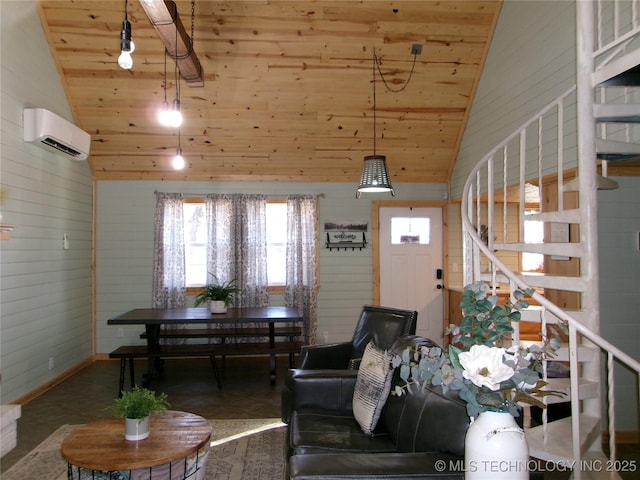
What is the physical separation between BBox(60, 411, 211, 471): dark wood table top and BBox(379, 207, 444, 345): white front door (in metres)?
4.15

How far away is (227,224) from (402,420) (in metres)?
4.45

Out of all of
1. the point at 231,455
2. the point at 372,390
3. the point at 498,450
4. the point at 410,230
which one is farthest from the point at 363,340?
the point at 410,230

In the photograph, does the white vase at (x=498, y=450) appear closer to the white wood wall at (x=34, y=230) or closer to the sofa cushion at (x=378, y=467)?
the sofa cushion at (x=378, y=467)

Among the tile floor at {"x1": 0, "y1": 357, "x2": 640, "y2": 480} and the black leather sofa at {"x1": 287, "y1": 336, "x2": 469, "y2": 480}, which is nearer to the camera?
the black leather sofa at {"x1": 287, "y1": 336, "x2": 469, "y2": 480}

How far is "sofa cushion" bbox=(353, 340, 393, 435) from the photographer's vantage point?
8.45 ft

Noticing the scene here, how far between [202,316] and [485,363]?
4.15m

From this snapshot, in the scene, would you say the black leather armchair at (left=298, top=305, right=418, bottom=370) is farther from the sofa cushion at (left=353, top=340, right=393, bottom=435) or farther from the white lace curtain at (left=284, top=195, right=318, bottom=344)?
the white lace curtain at (left=284, top=195, right=318, bottom=344)

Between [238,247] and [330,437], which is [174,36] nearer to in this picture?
[238,247]

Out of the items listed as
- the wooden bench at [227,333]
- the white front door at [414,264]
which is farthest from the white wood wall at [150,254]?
the wooden bench at [227,333]

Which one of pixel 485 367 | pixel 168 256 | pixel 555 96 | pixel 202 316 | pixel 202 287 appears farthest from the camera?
pixel 202 287

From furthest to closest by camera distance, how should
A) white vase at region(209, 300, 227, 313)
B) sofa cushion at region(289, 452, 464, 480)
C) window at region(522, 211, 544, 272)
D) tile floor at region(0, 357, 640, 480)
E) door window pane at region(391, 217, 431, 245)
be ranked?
window at region(522, 211, 544, 272), door window pane at region(391, 217, 431, 245), white vase at region(209, 300, 227, 313), tile floor at region(0, 357, 640, 480), sofa cushion at region(289, 452, 464, 480)

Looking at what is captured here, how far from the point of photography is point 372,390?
263 centimetres

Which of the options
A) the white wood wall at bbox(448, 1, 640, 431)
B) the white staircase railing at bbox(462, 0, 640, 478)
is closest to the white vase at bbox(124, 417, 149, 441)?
the white staircase railing at bbox(462, 0, 640, 478)

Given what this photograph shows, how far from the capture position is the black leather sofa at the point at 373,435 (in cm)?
174
